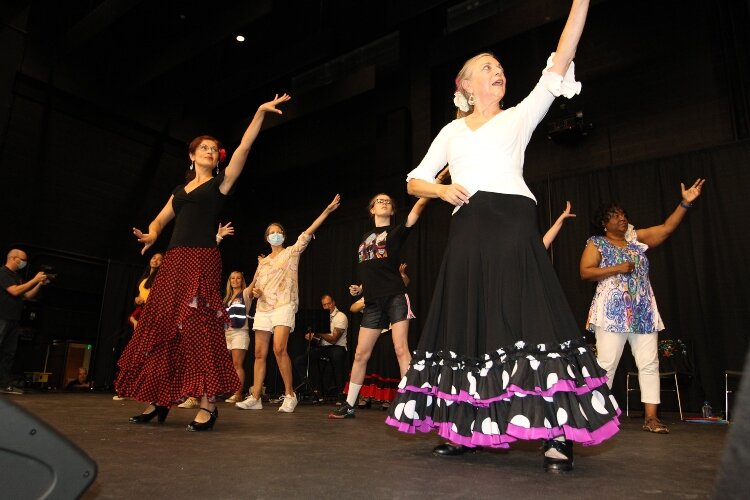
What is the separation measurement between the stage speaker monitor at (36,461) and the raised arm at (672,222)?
3835mm

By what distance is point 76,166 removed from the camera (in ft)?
30.0

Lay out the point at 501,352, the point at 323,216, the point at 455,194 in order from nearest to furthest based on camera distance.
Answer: the point at 501,352
the point at 455,194
the point at 323,216

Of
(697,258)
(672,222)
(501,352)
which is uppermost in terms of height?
(697,258)

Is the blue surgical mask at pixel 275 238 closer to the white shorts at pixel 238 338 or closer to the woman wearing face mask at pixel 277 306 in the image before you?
the woman wearing face mask at pixel 277 306

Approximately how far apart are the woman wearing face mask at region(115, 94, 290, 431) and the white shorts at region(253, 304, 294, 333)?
1.75m

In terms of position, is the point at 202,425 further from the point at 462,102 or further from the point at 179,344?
the point at 462,102

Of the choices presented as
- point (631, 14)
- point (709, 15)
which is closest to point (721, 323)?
point (709, 15)

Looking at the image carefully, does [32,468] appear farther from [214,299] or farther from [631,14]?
[631,14]

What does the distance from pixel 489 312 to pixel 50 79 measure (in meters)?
9.63

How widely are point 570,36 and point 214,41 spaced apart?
782 cm

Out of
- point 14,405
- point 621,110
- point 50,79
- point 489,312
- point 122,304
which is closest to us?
point 14,405

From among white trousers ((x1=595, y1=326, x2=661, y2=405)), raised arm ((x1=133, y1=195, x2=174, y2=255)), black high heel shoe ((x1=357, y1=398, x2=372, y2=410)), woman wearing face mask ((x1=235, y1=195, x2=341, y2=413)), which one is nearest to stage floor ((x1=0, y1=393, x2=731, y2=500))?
white trousers ((x1=595, y1=326, x2=661, y2=405))

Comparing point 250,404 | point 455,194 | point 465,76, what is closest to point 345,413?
point 250,404

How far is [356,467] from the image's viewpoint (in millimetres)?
1750
